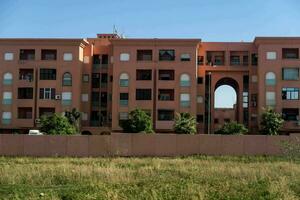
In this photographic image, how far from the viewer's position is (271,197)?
789 inches

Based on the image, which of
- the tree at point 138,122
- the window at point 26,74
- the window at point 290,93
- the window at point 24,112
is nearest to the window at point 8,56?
the window at point 26,74

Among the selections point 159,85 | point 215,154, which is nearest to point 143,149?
point 215,154

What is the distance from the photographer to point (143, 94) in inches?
3504

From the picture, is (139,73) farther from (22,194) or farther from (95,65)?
(22,194)

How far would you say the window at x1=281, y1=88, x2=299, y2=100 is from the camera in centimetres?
8587

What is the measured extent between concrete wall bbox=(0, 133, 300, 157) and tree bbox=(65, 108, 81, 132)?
27.1 meters

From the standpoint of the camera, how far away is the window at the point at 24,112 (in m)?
90.8

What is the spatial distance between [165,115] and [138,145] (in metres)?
28.9

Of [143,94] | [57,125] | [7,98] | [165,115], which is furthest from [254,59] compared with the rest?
[7,98]

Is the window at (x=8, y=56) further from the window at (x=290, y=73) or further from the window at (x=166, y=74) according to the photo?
the window at (x=290, y=73)

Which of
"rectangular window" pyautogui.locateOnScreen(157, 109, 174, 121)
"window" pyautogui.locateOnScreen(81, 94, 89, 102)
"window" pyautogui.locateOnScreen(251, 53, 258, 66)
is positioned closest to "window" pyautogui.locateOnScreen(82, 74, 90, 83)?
"window" pyautogui.locateOnScreen(81, 94, 89, 102)

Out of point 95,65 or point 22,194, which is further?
point 95,65

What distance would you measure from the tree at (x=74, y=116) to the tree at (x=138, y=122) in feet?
28.0

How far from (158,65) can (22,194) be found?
227ft
